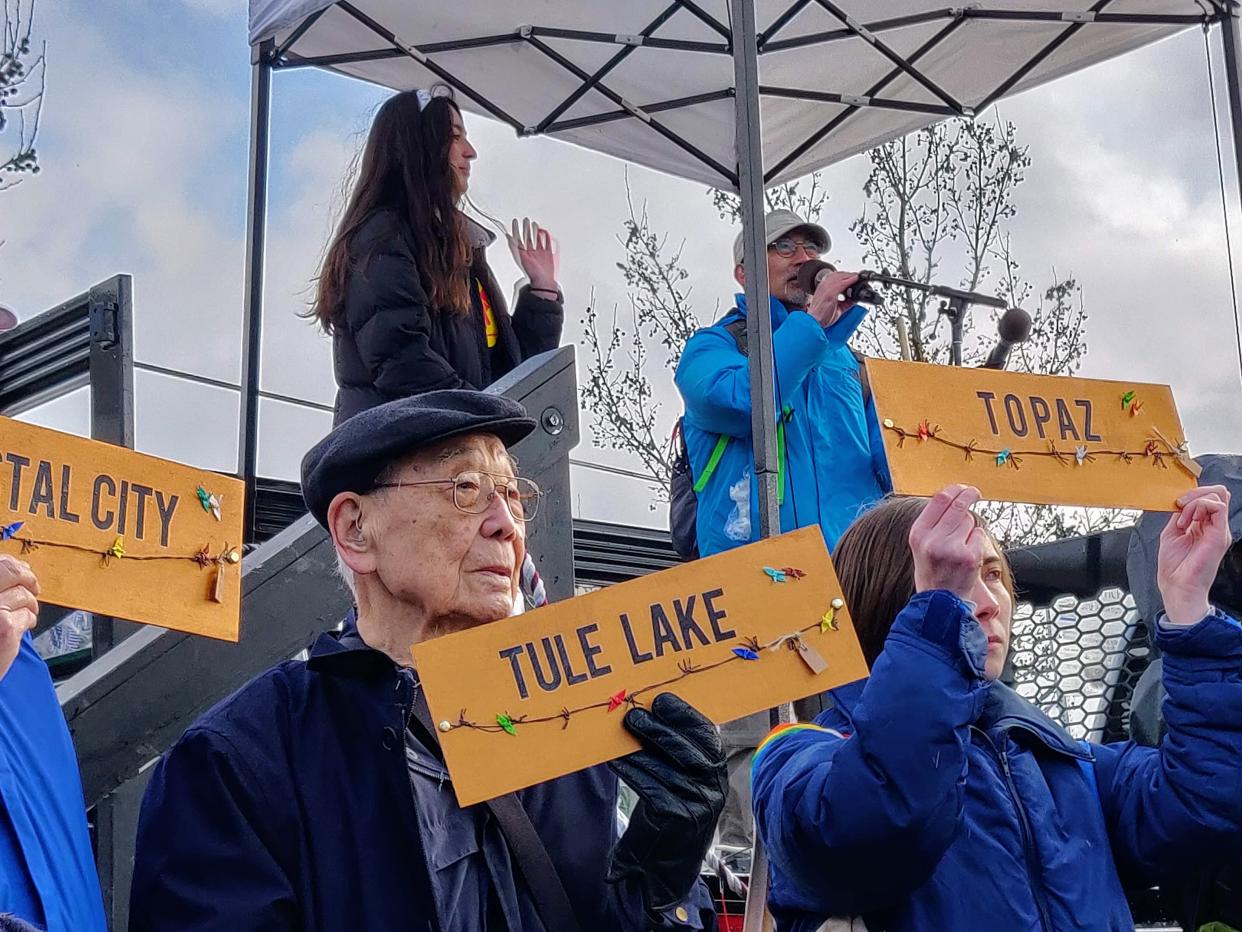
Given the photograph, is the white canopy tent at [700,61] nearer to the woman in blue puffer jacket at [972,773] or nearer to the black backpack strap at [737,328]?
the black backpack strap at [737,328]

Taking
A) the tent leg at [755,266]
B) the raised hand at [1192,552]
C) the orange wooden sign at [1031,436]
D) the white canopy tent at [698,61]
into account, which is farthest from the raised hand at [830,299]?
the raised hand at [1192,552]

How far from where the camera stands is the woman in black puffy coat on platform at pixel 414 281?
13.6 feet

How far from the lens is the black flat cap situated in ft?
8.27

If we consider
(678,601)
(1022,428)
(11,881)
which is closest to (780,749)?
(678,601)

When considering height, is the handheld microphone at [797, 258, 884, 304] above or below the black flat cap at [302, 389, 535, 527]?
above

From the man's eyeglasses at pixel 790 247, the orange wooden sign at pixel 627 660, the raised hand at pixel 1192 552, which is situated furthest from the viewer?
the man's eyeglasses at pixel 790 247

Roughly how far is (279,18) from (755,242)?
59.2 inches

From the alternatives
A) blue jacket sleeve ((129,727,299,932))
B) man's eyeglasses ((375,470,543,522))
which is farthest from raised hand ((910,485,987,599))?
blue jacket sleeve ((129,727,299,932))

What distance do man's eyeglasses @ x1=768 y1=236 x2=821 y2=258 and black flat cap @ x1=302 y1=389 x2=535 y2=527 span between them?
7.43 feet

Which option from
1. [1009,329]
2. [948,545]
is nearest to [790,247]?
[1009,329]

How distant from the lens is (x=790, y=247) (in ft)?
15.5

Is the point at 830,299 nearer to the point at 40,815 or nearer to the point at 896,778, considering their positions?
the point at 896,778

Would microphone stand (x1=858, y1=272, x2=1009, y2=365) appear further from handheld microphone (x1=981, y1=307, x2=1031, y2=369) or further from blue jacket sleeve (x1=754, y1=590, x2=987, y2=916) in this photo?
blue jacket sleeve (x1=754, y1=590, x2=987, y2=916)

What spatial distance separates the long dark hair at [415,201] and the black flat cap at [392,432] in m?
1.74
